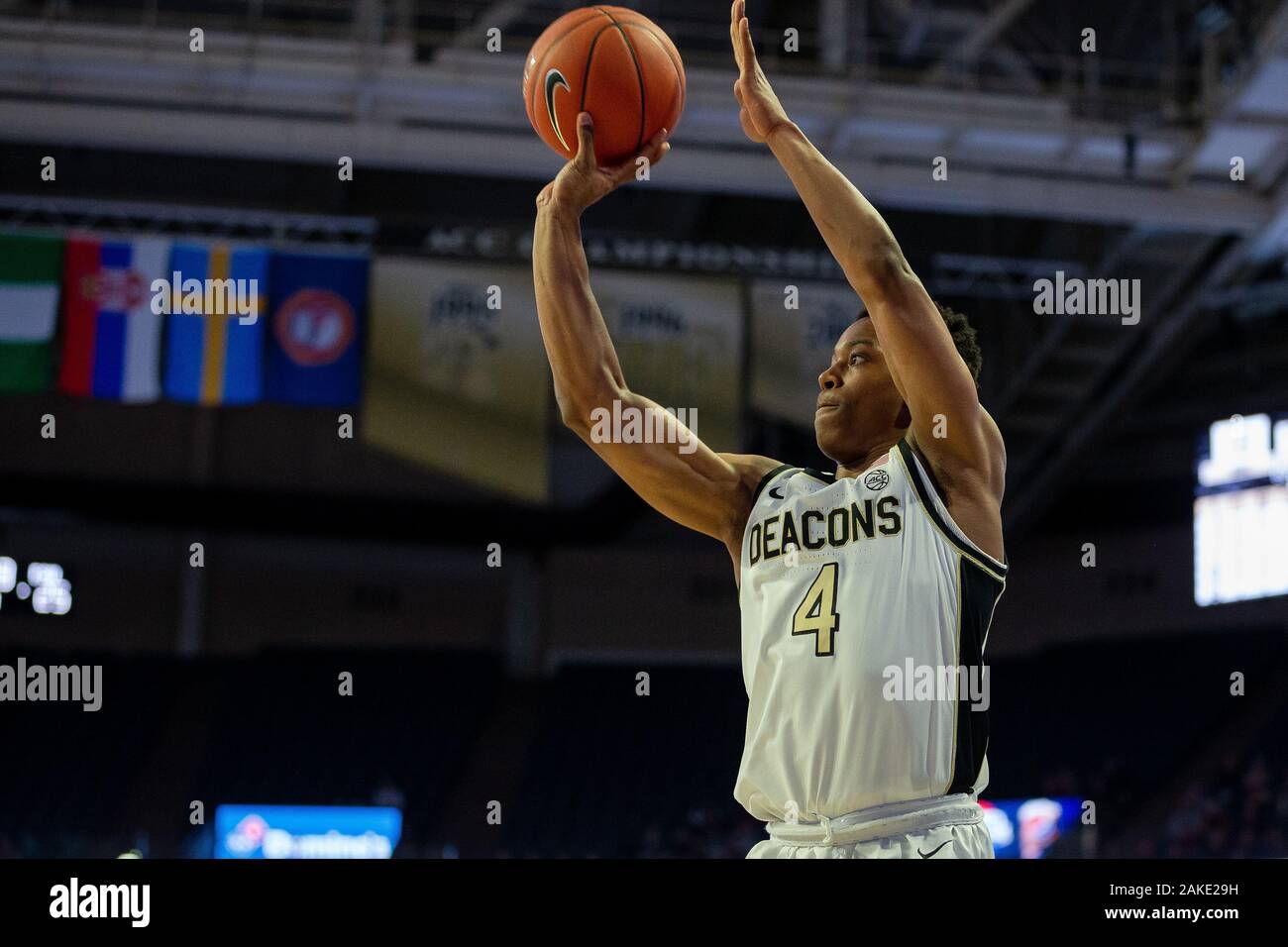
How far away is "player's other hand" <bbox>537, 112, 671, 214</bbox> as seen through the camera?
9.98 feet

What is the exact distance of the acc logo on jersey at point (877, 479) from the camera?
110 inches

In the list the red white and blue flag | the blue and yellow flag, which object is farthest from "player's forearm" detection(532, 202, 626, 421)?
the red white and blue flag

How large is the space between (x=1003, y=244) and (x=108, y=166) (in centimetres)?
824

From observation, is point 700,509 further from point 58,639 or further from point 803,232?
point 58,639

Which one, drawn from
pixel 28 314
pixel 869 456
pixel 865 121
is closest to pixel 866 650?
pixel 869 456

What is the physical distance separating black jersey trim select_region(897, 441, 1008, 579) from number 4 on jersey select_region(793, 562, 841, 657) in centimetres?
20

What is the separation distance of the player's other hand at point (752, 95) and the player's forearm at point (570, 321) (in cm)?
41

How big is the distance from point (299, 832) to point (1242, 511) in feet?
30.6

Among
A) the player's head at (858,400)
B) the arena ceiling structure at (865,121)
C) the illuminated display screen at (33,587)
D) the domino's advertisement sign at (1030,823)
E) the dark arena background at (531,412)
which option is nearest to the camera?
the player's head at (858,400)

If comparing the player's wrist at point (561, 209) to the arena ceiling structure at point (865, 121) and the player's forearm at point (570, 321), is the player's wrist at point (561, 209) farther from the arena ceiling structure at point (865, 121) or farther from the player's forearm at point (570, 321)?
the arena ceiling structure at point (865, 121)

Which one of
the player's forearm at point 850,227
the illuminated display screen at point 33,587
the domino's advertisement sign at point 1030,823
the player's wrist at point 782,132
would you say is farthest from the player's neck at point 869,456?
the illuminated display screen at point 33,587

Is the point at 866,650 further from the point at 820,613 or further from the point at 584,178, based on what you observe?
the point at 584,178

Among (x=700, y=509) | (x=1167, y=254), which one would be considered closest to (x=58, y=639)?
(x=1167, y=254)

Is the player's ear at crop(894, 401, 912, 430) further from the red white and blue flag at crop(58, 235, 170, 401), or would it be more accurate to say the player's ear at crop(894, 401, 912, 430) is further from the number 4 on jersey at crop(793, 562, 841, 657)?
the red white and blue flag at crop(58, 235, 170, 401)
